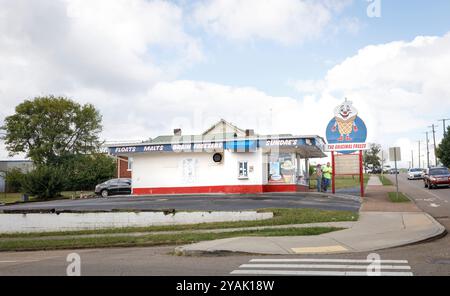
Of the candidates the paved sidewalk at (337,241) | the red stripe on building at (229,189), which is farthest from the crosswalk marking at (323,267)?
the red stripe on building at (229,189)

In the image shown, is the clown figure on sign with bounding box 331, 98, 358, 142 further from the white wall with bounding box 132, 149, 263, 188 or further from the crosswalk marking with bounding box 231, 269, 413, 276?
the crosswalk marking with bounding box 231, 269, 413, 276

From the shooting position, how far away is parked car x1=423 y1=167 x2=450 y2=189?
33.8m

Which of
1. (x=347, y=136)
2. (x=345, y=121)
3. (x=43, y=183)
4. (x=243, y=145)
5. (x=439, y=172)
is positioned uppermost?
(x=345, y=121)

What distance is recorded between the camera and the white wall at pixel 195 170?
2975 cm

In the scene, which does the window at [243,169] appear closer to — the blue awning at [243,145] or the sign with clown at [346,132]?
the blue awning at [243,145]

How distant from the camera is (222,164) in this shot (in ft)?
99.8

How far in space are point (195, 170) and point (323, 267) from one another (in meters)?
22.8

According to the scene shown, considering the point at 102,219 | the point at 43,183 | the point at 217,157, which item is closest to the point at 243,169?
the point at 217,157

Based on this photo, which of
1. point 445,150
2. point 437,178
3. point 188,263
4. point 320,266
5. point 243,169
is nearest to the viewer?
point 320,266

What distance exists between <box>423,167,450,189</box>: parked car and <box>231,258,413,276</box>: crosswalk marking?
27360mm

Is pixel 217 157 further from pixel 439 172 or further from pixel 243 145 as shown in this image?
pixel 439 172

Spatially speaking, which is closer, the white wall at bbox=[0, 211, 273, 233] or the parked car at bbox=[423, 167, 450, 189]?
the white wall at bbox=[0, 211, 273, 233]

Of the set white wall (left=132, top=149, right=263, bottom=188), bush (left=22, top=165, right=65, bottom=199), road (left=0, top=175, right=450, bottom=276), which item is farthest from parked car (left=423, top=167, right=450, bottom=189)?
bush (left=22, top=165, right=65, bottom=199)
